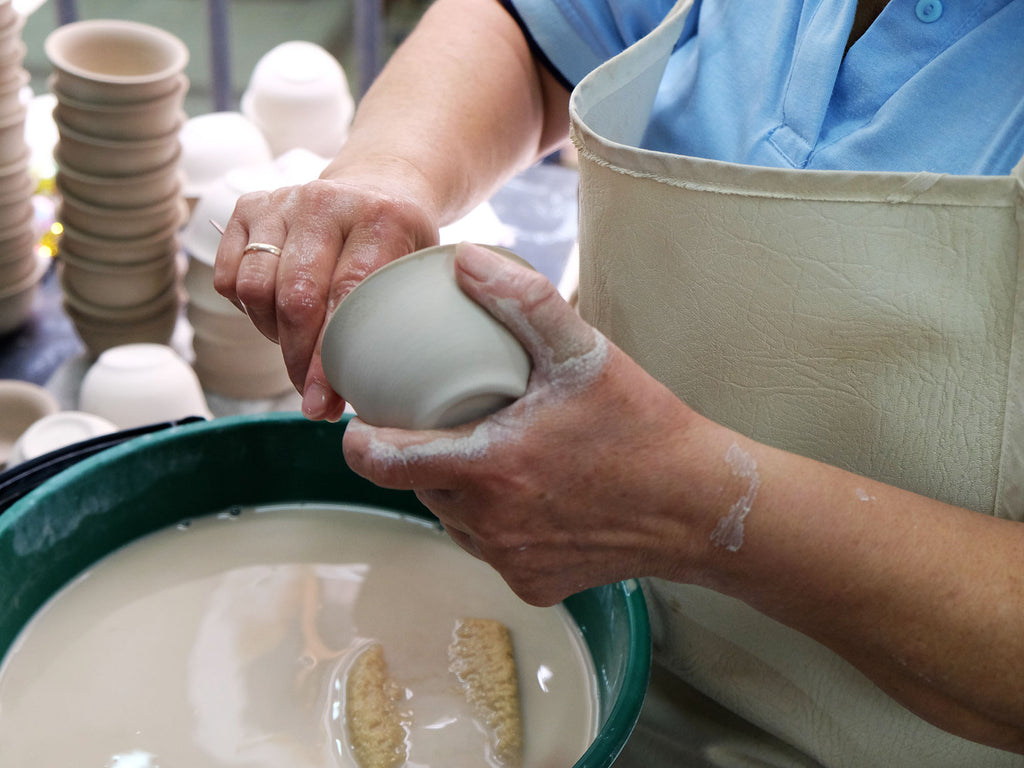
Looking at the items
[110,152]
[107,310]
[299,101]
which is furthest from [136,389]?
[299,101]

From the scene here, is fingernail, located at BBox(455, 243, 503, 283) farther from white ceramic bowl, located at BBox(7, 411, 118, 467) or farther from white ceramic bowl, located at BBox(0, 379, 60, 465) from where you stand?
white ceramic bowl, located at BBox(0, 379, 60, 465)

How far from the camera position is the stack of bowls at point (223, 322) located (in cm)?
136

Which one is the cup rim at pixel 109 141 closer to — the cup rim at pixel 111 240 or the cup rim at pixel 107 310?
the cup rim at pixel 111 240

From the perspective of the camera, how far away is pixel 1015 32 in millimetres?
769

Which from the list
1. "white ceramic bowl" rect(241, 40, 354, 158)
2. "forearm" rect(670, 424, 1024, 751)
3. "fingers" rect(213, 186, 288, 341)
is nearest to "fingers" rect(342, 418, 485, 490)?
A: "forearm" rect(670, 424, 1024, 751)

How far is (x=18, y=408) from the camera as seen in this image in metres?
1.30

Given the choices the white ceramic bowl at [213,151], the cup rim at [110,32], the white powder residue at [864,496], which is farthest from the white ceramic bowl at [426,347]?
the white ceramic bowl at [213,151]

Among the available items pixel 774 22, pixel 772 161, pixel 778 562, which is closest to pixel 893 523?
pixel 778 562

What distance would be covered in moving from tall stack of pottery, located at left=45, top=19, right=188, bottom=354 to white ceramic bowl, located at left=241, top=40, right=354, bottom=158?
0.96 ft

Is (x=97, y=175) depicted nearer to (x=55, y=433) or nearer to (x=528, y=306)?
(x=55, y=433)

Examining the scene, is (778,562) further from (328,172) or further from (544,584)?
(328,172)

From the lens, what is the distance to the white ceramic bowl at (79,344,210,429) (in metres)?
1.30

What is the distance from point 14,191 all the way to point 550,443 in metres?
1.11

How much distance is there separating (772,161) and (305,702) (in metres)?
0.65
